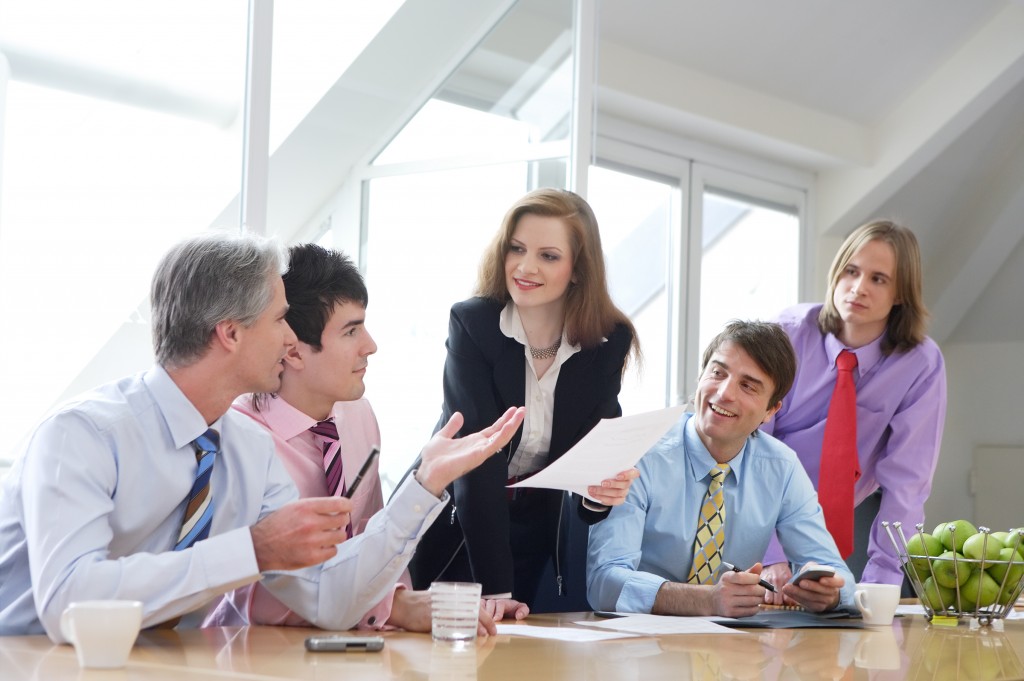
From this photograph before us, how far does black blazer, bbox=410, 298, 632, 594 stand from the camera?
2.31 meters

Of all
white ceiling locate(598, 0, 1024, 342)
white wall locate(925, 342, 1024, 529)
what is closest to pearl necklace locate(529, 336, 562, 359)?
white ceiling locate(598, 0, 1024, 342)

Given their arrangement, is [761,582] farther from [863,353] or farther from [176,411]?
[863,353]

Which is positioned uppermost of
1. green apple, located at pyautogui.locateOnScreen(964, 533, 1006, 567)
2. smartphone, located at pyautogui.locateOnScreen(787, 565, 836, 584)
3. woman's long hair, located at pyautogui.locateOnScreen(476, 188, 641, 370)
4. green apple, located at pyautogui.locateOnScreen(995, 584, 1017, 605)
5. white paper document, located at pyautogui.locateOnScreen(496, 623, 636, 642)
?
woman's long hair, located at pyautogui.locateOnScreen(476, 188, 641, 370)

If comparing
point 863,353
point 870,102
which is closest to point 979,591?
point 863,353

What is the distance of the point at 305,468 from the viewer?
6.97ft

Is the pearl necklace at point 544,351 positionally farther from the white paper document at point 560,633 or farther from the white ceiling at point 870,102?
the white ceiling at point 870,102

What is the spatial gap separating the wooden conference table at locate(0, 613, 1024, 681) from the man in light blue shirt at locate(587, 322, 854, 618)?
0.46 meters

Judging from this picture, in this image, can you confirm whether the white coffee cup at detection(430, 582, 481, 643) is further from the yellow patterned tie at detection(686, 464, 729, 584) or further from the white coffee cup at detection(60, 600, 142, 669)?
the yellow patterned tie at detection(686, 464, 729, 584)

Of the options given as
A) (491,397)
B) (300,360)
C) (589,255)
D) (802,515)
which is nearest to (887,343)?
(802,515)

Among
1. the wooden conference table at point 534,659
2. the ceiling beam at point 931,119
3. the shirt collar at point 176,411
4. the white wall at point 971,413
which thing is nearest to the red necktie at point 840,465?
the wooden conference table at point 534,659

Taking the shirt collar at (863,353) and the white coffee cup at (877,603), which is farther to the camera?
the shirt collar at (863,353)

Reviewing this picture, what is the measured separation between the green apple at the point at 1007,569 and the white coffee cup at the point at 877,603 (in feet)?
0.65

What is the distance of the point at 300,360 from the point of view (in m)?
2.13

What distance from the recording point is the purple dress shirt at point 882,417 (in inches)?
124
